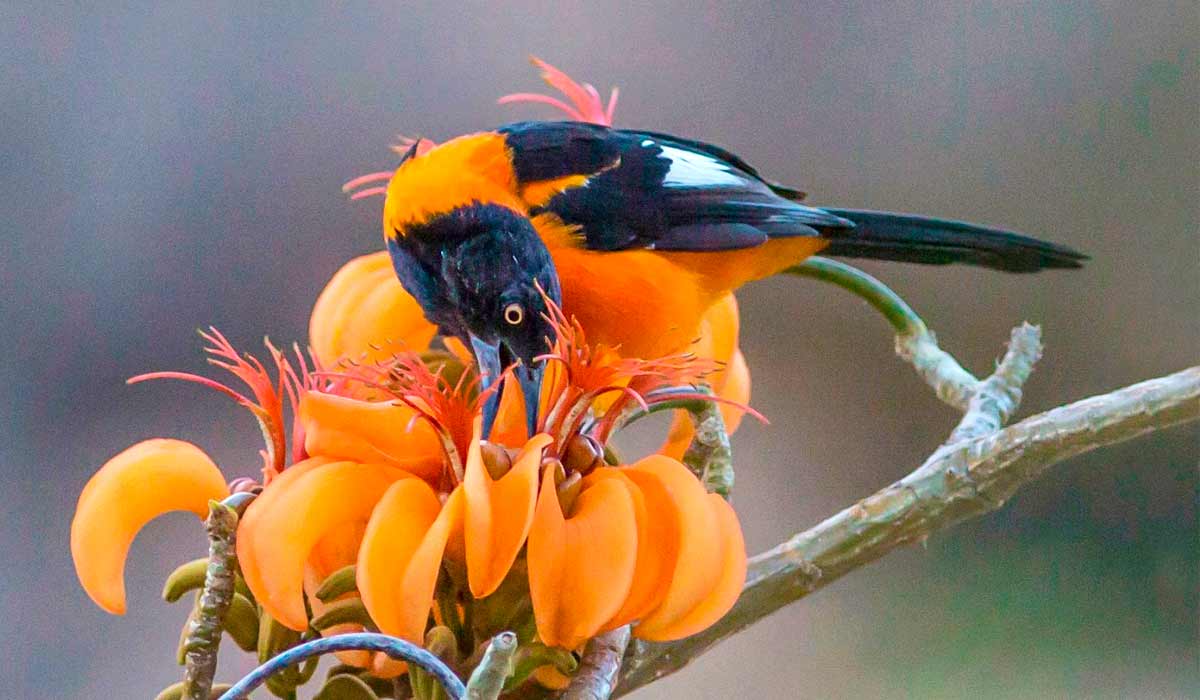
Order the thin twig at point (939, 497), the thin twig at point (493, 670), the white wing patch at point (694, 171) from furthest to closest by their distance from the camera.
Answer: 1. the white wing patch at point (694, 171)
2. the thin twig at point (939, 497)
3. the thin twig at point (493, 670)

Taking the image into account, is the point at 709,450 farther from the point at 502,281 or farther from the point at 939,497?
the point at 502,281

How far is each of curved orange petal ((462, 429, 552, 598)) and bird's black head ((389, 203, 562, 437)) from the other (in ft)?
0.45

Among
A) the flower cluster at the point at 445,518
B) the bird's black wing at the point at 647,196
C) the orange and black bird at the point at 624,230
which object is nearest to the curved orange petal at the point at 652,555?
the flower cluster at the point at 445,518

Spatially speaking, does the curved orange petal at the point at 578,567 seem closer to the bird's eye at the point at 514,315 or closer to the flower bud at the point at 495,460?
the flower bud at the point at 495,460

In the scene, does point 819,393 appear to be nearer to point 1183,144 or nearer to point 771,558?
point 1183,144

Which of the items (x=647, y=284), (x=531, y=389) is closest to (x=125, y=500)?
(x=531, y=389)

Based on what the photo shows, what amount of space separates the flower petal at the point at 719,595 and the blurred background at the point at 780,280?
51 cm

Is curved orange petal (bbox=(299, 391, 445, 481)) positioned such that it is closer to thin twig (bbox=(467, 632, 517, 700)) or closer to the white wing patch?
thin twig (bbox=(467, 632, 517, 700))

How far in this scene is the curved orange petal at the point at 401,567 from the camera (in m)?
0.28

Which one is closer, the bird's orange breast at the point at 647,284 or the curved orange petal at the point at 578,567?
the curved orange petal at the point at 578,567

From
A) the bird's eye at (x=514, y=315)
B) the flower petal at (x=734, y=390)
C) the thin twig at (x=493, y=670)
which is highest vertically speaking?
the bird's eye at (x=514, y=315)

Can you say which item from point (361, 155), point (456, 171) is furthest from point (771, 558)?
point (361, 155)

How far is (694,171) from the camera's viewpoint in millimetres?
712

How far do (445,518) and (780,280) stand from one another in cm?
76
